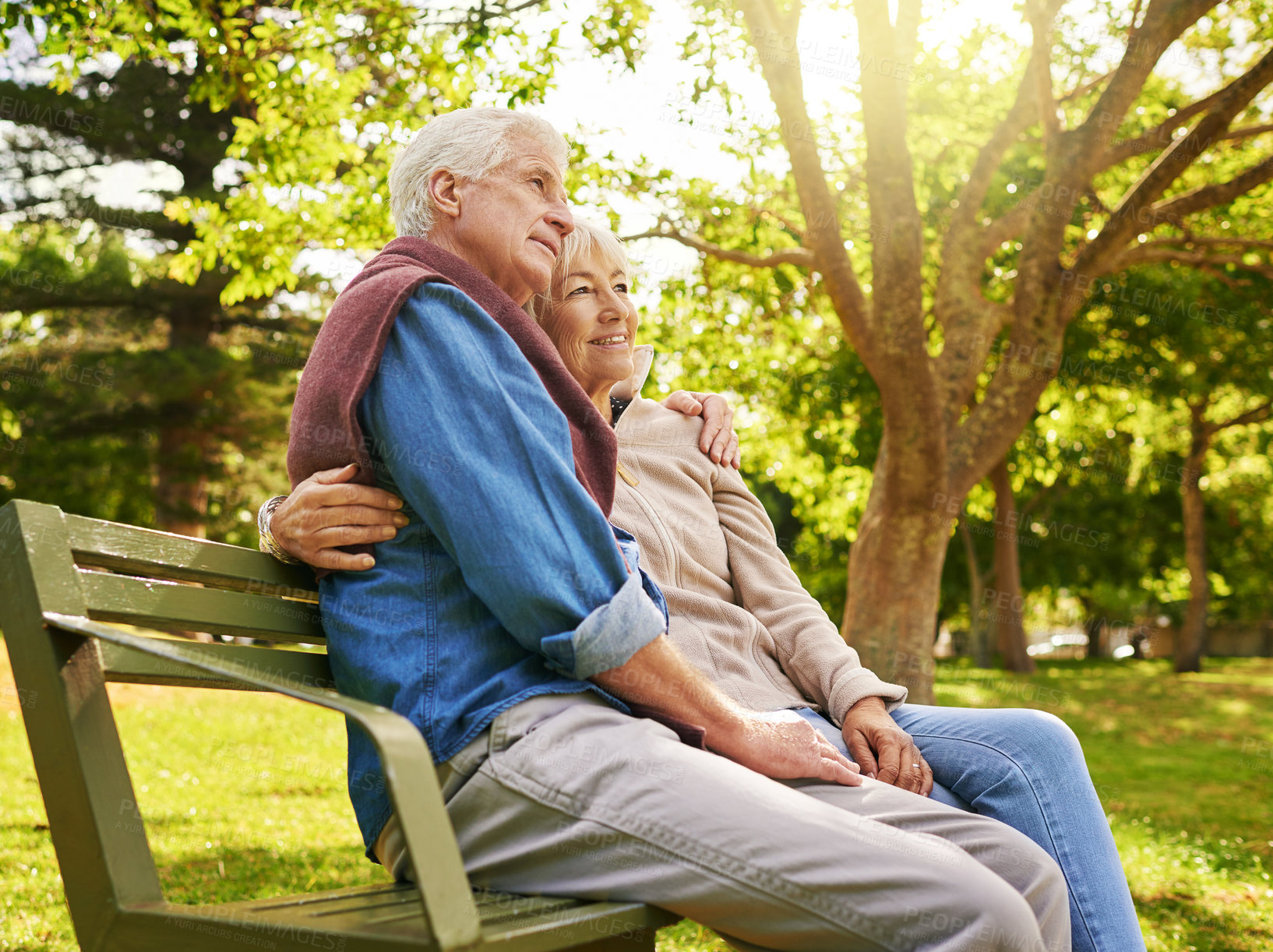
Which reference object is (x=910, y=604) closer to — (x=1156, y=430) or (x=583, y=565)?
(x=583, y=565)

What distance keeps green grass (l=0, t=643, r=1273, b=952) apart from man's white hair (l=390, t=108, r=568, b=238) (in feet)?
3.57

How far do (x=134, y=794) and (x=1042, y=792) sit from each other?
1596 mm

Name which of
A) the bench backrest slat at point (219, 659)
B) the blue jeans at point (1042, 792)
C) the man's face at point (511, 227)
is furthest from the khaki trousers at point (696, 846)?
the man's face at point (511, 227)

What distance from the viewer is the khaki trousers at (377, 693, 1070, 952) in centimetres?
135

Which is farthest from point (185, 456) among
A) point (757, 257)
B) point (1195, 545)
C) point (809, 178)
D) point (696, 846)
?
point (1195, 545)

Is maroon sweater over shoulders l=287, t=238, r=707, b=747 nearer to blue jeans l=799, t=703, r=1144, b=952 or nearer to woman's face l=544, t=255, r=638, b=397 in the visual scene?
woman's face l=544, t=255, r=638, b=397

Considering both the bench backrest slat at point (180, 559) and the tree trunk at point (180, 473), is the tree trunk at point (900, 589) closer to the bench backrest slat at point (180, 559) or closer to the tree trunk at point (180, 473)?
the bench backrest slat at point (180, 559)

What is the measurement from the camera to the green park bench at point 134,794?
1.17 metres

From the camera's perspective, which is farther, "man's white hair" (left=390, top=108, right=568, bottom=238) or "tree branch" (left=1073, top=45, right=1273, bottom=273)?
"tree branch" (left=1073, top=45, right=1273, bottom=273)

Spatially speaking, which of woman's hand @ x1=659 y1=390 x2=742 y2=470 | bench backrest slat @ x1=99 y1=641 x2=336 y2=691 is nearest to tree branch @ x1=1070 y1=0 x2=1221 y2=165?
woman's hand @ x1=659 y1=390 x2=742 y2=470

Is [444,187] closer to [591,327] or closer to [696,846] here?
[591,327]

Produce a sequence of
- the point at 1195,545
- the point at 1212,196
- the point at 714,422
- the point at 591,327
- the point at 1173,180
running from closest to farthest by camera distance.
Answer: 1. the point at 591,327
2. the point at 714,422
3. the point at 1173,180
4. the point at 1212,196
5. the point at 1195,545

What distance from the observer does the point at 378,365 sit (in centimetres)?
159

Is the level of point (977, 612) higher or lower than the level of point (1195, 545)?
lower
